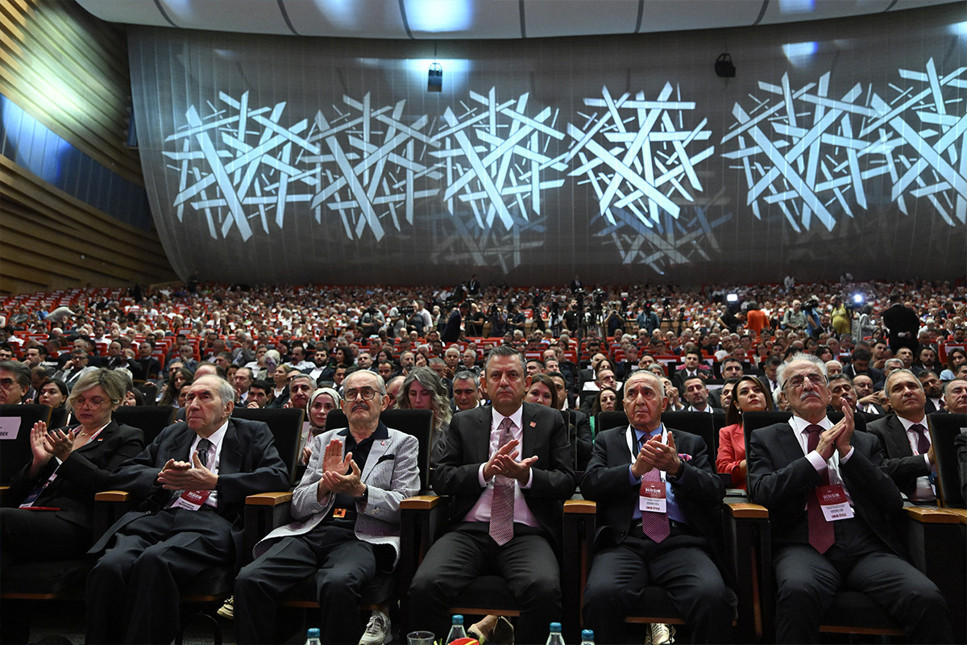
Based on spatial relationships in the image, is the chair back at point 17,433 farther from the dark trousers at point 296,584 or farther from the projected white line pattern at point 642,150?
the projected white line pattern at point 642,150

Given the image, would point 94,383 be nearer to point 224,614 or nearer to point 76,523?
point 76,523

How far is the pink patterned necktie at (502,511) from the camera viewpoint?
9.87 feet

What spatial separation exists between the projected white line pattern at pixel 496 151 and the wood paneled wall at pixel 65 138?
33.6 ft

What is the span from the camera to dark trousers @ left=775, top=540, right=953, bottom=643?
246 cm

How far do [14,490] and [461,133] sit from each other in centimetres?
2121

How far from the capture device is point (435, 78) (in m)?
22.5

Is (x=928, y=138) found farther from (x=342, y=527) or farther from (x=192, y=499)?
(x=192, y=499)

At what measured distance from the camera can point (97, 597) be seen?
2.77 m

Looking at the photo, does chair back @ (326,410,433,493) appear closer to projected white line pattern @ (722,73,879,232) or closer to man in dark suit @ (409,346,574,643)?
man in dark suit @ (409,346,574,643)

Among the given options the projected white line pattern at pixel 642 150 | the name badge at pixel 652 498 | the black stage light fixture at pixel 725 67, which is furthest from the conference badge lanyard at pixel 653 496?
the black stage light fixture at pixel 725 67

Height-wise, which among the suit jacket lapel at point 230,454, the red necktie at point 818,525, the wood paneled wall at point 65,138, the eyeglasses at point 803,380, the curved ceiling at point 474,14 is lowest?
the red necktie at point 818,525

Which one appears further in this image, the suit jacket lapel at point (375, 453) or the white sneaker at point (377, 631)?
the suit jacket lapel at point (375, 453)

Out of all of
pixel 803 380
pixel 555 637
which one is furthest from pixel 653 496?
pixel 555 637

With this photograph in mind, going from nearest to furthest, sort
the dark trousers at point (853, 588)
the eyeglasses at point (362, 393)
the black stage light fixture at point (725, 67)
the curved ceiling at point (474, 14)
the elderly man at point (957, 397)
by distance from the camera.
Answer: the dark trousers at point (853, 588) < the eyeglasses at point (362, 393) < the elderly man at point (957, 397) < the curved ceiling at point (474, 14) < the black stage light fixture at point (725, 67)
